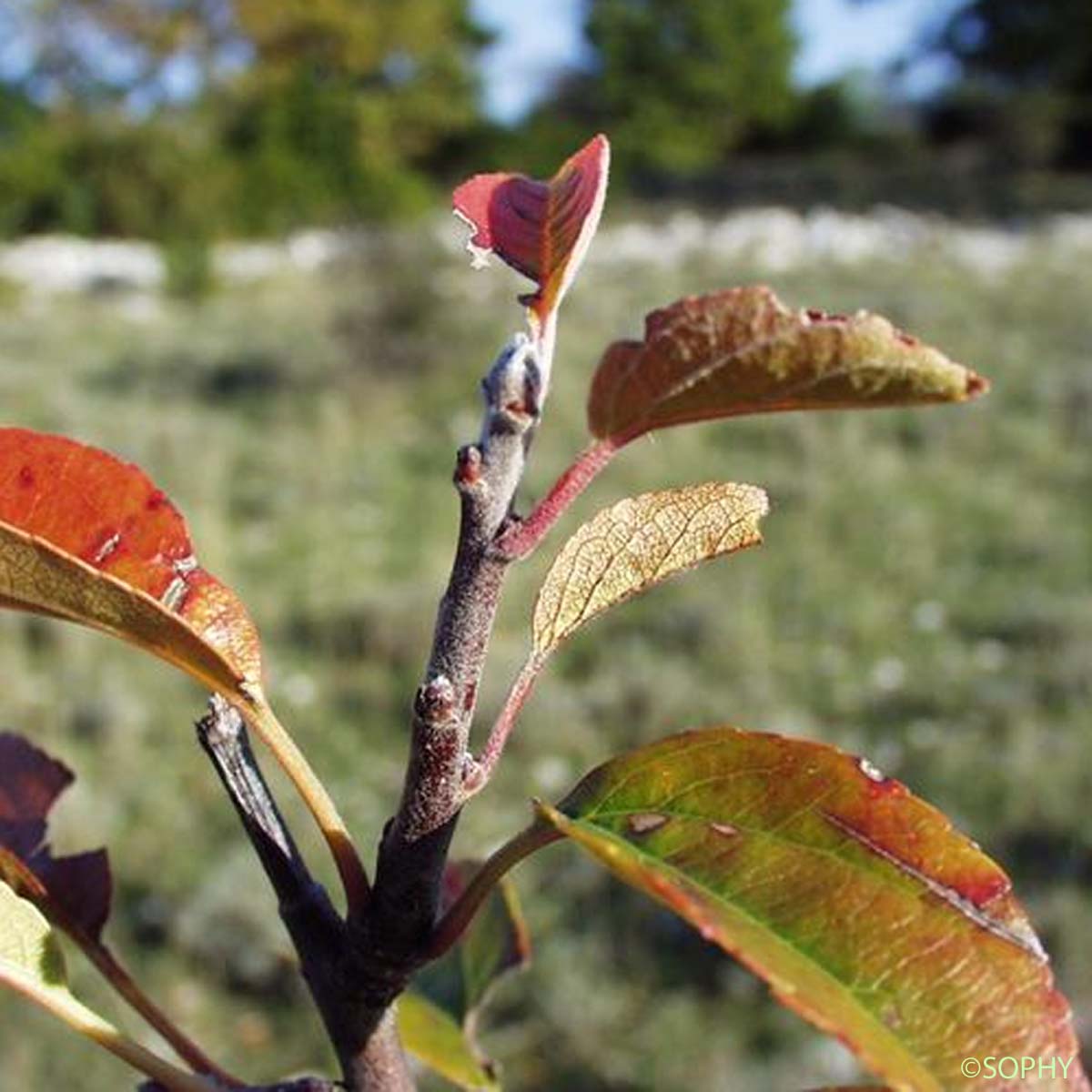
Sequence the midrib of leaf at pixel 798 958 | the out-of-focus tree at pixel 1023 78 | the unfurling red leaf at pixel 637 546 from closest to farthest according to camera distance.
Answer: the midrib of leaf at pixel 798 958
the unfurling red leaf at pixel 637 546
the out-of-focus tree at pixel 1023 78

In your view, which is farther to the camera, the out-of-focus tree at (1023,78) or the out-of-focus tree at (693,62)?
the out-of-focus tree at (693,62)

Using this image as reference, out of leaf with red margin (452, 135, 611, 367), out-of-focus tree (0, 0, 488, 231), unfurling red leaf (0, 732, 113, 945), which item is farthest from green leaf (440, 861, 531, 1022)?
out-of-focus tree (0, 0, 488, 231)

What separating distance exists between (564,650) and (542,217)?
3667 mm

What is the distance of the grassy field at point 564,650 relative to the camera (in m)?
2.45

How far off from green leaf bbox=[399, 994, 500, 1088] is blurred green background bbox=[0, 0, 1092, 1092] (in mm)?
1696

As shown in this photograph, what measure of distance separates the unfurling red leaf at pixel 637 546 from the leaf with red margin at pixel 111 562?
0.08 metres

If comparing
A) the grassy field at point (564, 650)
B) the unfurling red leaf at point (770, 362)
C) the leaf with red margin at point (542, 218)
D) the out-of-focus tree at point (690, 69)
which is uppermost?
the out-of-focus tree at point (690, 69)

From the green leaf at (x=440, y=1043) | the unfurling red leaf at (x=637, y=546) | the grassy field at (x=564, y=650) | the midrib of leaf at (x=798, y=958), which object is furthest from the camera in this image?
the grassy field at (x=564, y=650)

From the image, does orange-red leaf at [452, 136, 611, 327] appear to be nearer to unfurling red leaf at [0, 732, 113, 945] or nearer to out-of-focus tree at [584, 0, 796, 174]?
unfurling red leaf at [0, 732, 113, 945]

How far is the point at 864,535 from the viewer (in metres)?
4.71

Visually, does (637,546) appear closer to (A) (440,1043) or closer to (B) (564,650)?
(A) (440,1043)

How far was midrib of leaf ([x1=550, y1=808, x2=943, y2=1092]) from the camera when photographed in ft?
0.89

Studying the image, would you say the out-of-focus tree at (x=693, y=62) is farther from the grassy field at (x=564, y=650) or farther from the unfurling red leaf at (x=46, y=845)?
the unfurling red leaf at (x=46, y=845)

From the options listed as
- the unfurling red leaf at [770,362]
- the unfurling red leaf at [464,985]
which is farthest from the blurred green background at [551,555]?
the unfurling red leaf at [770,362]
